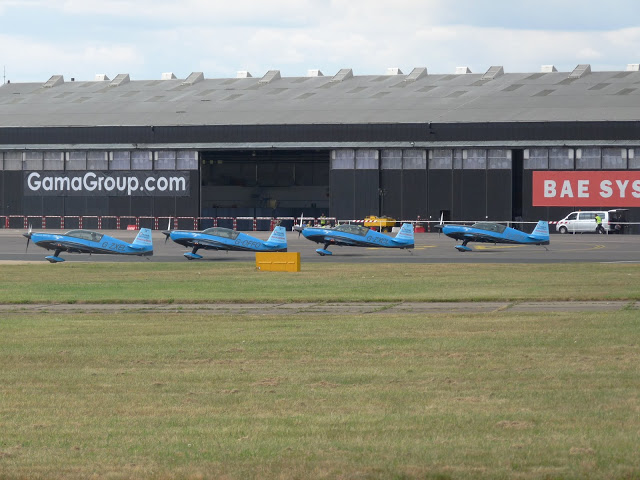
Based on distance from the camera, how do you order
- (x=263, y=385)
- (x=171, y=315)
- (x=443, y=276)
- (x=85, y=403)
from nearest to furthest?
(x=85, y=403) < (x=263, y=385) < (x=171, y=315) < (x=443, y=276)

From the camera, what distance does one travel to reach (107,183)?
323 feet

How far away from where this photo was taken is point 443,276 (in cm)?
4022

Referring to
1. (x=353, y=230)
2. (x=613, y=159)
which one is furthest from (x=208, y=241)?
(x=613, y=159)

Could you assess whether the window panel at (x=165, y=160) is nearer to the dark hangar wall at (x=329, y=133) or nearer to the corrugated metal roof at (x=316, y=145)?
the corrugated metal roof at (x=316, y=145)

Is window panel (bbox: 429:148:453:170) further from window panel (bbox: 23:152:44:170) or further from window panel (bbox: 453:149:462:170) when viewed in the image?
window panel (bbox: 23:152:44:170)

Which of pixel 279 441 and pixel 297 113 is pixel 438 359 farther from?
pixel 297 113

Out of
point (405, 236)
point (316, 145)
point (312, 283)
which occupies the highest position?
point (316, 145)

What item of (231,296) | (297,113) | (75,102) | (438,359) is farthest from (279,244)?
(75,102)

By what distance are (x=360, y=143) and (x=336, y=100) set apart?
1117cm

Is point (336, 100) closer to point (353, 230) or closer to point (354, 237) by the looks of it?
point (353, 230)

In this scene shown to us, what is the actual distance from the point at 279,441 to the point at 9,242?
61574mm

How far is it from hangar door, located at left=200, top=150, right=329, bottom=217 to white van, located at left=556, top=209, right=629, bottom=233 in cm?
3360

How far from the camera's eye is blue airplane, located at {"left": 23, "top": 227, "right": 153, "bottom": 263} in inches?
2002

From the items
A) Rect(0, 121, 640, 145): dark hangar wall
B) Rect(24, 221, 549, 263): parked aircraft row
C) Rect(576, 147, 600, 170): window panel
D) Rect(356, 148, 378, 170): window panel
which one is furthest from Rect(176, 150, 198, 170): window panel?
Rect(24, 221, 549, 263): parked aircraft row
